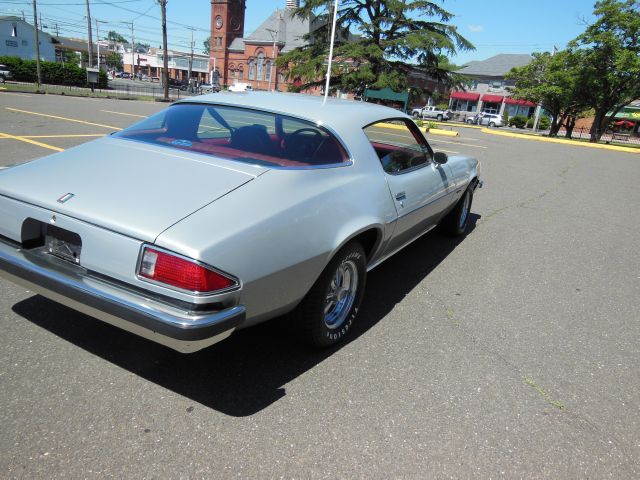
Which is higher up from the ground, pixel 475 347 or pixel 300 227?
pixel 300 227

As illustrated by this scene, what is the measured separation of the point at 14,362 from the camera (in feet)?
8.16

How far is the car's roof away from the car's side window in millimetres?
124

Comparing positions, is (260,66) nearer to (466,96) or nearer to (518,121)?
(466,96)

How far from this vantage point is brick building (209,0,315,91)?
71562 millimetres

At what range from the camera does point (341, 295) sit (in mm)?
2988

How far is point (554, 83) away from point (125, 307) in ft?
131

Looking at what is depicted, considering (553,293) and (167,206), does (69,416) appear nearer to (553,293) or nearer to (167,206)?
(167,206)

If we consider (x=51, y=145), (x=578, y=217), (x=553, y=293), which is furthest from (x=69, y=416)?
(x=51, y=145)

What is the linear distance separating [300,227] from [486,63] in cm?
8125

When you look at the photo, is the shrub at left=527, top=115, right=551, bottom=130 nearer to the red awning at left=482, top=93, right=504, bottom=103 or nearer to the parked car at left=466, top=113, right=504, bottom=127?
the parked car at left=466, top=113, right=504, bottom=127

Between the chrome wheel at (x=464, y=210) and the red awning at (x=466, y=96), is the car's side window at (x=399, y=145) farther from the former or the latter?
the red awning at (x=466, y=96)

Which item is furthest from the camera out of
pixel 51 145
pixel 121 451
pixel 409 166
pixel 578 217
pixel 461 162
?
pixel 51 145

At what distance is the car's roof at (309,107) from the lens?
3.09 metres

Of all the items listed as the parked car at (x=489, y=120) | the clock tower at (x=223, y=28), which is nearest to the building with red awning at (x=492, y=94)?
the parked car at (x=489, y=120)
